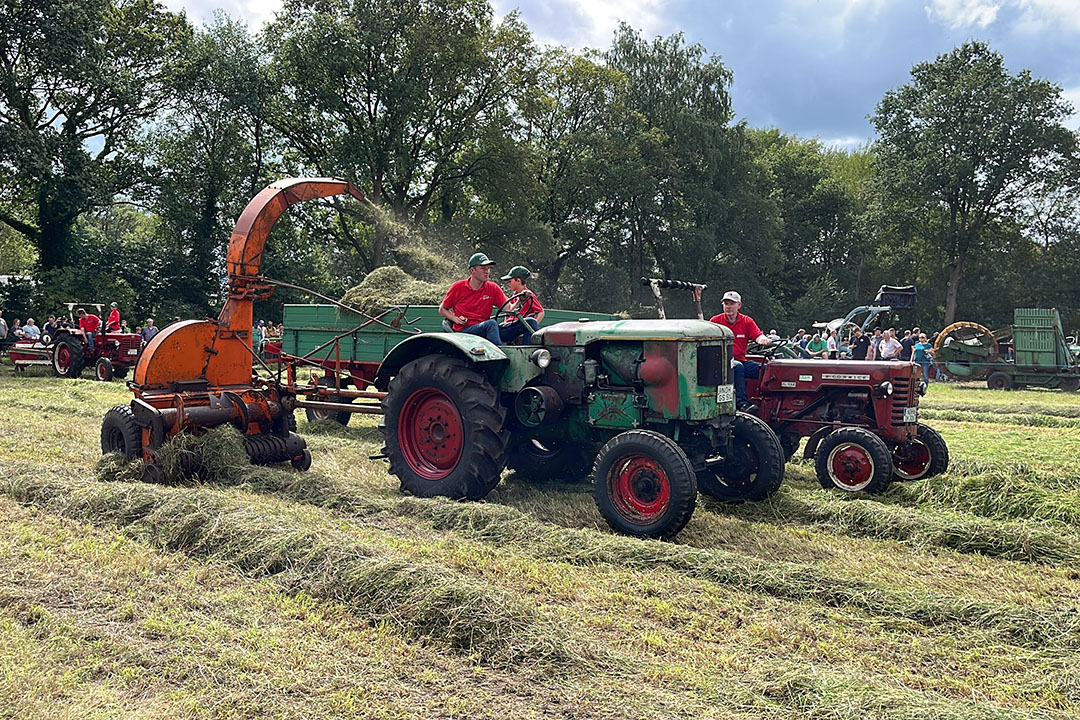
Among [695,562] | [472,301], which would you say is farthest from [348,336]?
[695,562]

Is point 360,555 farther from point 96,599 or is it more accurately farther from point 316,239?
point 316,239

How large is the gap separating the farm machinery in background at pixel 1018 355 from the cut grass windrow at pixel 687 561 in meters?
18.6

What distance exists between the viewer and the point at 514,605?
3523mm

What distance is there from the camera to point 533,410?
5.91 metres

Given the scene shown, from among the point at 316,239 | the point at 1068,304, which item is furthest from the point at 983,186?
the point at 316,239

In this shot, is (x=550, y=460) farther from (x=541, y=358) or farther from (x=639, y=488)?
(x=639, y=488)

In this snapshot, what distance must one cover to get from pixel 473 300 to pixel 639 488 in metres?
2.28

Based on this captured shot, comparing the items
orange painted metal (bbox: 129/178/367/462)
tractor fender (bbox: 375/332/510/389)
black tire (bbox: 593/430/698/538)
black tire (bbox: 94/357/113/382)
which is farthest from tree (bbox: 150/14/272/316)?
black tire (bbox: 593/430/698/538)

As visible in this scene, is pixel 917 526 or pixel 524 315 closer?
pixel 917 526

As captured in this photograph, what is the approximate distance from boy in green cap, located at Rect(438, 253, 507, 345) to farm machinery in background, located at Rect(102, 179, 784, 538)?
0.64 feet

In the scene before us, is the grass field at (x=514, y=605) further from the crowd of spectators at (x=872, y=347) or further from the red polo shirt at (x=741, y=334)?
the crowd of spectators at (x=872, y=347)

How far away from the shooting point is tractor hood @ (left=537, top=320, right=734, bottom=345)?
217 inches

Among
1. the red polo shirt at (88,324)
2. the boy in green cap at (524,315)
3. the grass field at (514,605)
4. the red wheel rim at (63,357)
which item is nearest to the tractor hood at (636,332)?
the boy in green cap at (524,315)

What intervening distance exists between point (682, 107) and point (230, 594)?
31.8m
